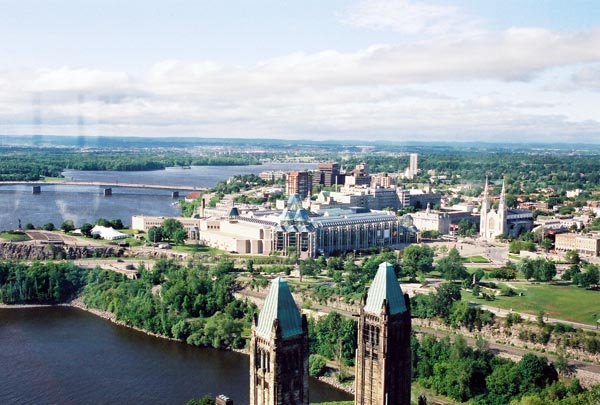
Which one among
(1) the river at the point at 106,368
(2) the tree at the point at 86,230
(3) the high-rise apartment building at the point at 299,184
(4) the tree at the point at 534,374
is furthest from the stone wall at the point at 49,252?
(3) the high-rise apartment building at the point at 299,184

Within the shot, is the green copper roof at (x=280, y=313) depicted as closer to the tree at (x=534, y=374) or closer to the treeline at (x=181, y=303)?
the tree at (x=534, y=374)

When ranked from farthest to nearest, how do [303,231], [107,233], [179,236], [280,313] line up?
[107,233] → [179,236] → [303,231] → [280,313]

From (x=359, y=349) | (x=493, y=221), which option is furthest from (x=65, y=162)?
(x=359, y=349)

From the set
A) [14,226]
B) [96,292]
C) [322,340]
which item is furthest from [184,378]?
[14,226]

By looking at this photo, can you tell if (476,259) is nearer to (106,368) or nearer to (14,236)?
(106,368)

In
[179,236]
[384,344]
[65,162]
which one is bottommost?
[179,236]

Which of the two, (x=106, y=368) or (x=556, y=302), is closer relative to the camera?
(x=106, y=368)
